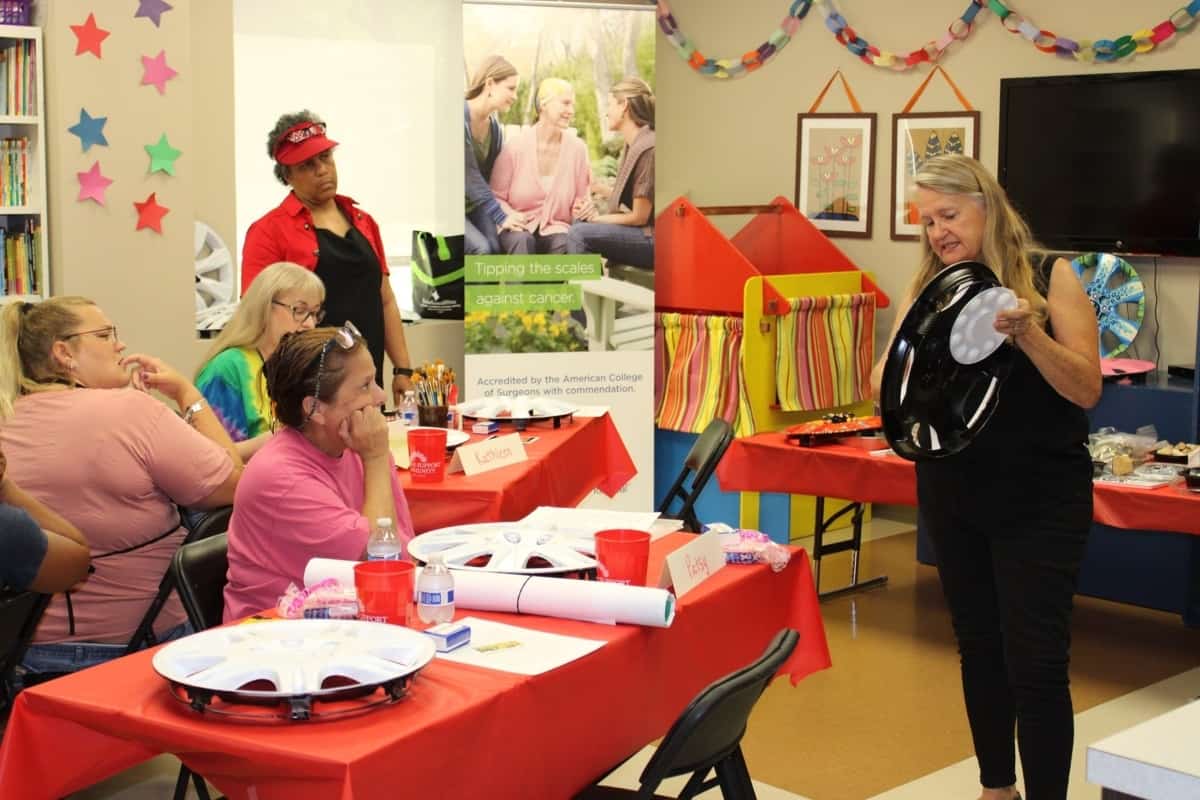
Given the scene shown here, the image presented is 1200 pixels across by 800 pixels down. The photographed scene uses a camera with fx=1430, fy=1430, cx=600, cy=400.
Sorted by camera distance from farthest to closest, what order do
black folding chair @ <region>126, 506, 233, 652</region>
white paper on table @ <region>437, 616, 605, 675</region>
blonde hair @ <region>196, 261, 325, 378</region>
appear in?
blonde hair @ <region>196, 261, 325, 378</region>
black folding chair @ <region>126, 506, 233, 652</region>
white paper on table @ <region>437, 616, 605, 675</region>

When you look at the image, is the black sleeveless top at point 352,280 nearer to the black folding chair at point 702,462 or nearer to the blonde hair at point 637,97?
the black folding chair at point 702,462

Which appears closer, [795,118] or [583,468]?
[583,468]

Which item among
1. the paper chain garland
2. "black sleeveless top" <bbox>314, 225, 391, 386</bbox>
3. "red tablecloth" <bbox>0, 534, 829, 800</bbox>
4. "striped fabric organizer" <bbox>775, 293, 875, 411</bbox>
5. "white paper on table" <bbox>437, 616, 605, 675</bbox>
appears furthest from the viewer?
"striped fabric organizer" <bbox>775, 293, 875, 411</bbox>

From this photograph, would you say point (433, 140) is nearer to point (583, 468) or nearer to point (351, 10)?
point (351, 10)

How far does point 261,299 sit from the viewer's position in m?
3.99

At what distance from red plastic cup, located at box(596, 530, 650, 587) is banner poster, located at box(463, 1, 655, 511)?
3.84m

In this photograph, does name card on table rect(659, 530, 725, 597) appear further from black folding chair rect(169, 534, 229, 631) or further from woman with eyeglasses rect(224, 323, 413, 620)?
black folding chair rect(169, 534, 229, 631)

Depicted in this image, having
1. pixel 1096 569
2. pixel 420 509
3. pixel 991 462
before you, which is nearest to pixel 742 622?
pixel 991 462

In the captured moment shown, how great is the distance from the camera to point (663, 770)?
2.05m

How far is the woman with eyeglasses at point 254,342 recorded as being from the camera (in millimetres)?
3984

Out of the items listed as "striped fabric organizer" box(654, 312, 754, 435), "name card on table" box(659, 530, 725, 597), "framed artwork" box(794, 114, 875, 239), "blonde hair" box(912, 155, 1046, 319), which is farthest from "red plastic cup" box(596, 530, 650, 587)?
"framed artwork" box(794, 114, 875, 239)

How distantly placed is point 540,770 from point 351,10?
17.2ft

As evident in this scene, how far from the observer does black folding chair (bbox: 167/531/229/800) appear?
271 cm

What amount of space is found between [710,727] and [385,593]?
21.9 inches
